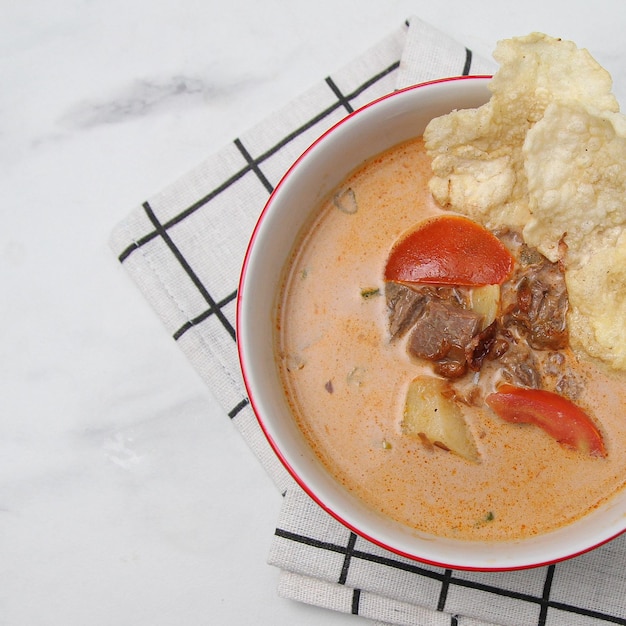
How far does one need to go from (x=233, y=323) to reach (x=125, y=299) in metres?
0.49

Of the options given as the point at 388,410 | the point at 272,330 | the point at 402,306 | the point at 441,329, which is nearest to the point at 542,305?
the point at 441,329

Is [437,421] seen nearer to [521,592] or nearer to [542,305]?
[542,305]

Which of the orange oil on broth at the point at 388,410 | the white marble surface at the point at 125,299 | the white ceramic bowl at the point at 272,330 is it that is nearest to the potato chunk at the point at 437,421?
the orange oil on broth at the point at 388,410

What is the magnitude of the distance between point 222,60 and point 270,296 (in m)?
1.13

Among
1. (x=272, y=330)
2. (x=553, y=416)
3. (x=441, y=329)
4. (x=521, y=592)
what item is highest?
(x=272, y=330)

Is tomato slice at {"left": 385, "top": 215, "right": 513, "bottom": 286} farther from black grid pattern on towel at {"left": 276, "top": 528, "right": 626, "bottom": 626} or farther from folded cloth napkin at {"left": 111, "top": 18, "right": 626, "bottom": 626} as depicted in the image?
black grid pattern on towel at {"left": 276, "top": 528, "right": 626, "bottom": 626}

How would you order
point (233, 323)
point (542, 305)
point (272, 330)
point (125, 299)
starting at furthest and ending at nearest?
point (125, 299)
point (233, 323)
point (272, 330)
point (542, 305)

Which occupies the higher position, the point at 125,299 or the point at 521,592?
the point at 125,299

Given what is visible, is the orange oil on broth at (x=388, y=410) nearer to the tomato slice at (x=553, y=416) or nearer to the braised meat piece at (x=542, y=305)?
the tomato slice at (x=553, y=416)

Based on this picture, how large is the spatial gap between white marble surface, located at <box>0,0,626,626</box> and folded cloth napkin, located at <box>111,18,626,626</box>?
0.12m

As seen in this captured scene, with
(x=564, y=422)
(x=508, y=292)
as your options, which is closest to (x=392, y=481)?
(x=564, y=422)

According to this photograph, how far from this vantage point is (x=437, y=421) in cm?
228

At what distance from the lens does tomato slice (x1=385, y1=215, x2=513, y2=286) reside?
2.33 m

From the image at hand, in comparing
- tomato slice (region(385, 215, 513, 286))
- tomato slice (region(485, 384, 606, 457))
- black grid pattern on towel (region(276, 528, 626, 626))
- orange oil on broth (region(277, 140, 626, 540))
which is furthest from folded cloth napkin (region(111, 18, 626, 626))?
tomato slice (region(385, 215, 513, 286))
